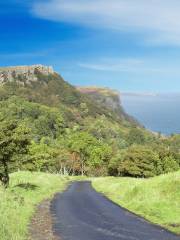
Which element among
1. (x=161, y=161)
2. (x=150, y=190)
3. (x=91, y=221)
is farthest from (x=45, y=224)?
(x=161, y=161)

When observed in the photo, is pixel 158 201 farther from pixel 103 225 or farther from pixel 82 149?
pixel 82 149

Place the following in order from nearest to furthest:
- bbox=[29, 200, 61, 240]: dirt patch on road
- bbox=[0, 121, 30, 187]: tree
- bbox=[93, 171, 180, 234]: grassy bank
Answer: bbox=[29, 200, 61, 240]: dirt patch on road
bbox=[93, 171, 180, 234]: grassy bank
bbox=[0, 121, 30, 187]: tree

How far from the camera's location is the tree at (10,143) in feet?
159

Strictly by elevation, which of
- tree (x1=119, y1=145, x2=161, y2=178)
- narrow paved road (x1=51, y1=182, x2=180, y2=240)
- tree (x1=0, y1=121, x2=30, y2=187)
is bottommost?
tree (x1=119, y1=145, x2=161, y2=178)

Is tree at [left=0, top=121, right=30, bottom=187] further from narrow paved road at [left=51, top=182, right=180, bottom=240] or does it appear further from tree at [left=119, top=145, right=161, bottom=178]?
tree at [left=119, top=145, right=161, bottom=178]

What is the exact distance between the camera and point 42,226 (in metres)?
28.2

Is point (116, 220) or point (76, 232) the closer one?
point (76, 232)

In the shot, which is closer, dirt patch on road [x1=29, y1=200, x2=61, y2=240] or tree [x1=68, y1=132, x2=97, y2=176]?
dirt patch on road [x1=29, y1=200, x2=61, y2=240]

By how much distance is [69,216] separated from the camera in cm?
3294

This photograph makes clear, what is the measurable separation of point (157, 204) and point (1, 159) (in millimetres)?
21061

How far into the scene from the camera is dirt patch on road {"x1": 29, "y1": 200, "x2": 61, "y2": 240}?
24.4 m

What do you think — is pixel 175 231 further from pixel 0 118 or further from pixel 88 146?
pixel 88 146

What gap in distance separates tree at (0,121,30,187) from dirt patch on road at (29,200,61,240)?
1260 cm

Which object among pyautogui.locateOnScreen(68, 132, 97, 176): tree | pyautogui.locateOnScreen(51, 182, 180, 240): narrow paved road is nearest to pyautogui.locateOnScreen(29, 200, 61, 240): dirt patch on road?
pyautogui.locateOnScreen(51, 182, 180, 240): narrow paved road
